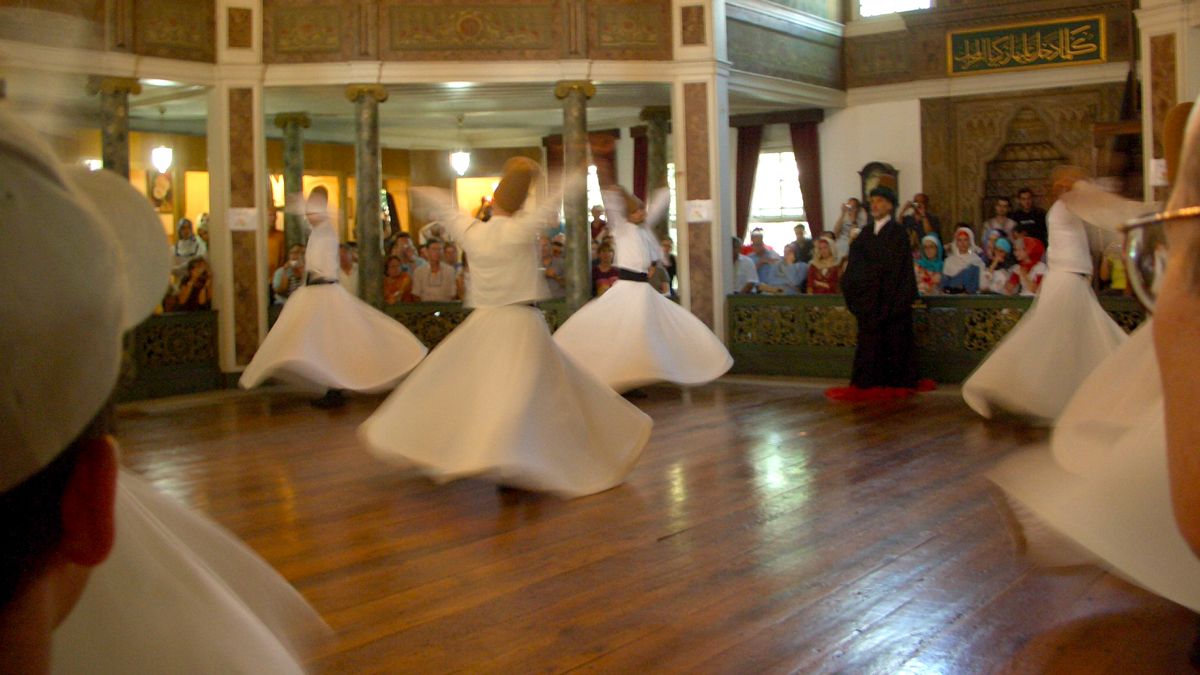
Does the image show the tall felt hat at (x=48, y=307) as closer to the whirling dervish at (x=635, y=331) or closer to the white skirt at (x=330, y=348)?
the whirling dervish at (x=635, y=331)

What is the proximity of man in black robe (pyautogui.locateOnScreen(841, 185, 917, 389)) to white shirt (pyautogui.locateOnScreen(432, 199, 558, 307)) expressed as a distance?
4490mm

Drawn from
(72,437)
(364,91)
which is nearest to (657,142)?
(364,91)

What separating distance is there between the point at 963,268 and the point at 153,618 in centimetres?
1118

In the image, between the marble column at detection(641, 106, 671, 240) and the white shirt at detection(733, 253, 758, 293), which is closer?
the white shirt at detection(733, 253, 758, 293)

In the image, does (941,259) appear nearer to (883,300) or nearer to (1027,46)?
(883,300)

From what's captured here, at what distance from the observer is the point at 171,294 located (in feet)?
36.4

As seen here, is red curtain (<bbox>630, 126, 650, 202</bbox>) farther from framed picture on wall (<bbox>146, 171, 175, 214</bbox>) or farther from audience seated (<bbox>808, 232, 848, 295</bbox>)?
framed picture on wall (<bbox>146, 171, 175, 214</bbox>)

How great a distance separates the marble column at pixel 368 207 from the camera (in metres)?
11.6

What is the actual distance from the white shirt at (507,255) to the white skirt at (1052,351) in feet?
11.9

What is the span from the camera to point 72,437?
658 mm

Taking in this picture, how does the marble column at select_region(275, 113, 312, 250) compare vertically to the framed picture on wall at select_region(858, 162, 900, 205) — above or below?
above

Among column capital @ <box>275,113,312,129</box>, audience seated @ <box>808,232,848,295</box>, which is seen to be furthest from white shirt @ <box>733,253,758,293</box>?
column capital @ <box>275,113,312,129</box>

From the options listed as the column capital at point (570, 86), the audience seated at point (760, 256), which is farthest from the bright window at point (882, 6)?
the column capital at point (570, 86)

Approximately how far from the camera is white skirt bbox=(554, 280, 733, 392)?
880 centimetres
